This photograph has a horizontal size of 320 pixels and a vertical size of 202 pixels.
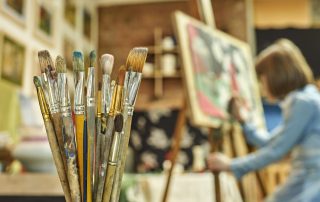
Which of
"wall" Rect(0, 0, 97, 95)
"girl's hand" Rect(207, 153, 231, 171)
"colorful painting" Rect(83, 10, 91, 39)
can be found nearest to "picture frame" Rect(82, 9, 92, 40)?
"colorful painting" Rect(83, 10, 91, 39)

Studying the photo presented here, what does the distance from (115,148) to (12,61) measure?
8.30 feet

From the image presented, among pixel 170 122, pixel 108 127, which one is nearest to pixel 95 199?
pixel 108 127

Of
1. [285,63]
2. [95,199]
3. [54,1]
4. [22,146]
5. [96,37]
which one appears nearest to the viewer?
[95,199]

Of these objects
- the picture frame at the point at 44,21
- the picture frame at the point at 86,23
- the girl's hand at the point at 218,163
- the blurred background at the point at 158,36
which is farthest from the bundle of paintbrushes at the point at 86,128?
the picture frame at the point at 86,23

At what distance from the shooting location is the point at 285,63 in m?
1.95

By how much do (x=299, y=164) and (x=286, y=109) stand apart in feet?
0.75

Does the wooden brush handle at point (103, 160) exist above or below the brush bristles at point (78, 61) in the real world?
below

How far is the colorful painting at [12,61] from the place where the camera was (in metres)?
2.99

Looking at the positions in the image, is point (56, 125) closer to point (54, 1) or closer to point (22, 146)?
point (22, 146)

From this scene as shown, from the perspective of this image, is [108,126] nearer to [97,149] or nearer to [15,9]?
[97,149]

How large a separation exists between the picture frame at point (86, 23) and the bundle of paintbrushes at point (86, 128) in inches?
148

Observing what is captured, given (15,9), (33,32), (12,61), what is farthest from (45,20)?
(12,61)

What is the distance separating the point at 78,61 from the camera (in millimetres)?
796

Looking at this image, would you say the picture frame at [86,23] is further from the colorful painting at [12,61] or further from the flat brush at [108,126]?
the flat brush at [108,126]
